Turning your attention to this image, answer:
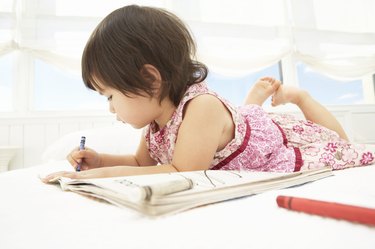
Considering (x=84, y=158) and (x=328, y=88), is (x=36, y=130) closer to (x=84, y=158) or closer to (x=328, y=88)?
(x=84, y=158)

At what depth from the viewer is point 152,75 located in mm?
750

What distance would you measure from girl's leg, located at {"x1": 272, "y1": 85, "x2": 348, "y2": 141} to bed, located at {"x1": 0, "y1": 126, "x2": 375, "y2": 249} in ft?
2.80

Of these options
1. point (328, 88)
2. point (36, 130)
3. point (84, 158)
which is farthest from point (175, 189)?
point (328, 88)

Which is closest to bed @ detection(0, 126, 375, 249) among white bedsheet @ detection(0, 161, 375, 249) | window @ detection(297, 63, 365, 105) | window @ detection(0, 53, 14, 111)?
white bedsheet @ detection(0, 161, 375, 249)

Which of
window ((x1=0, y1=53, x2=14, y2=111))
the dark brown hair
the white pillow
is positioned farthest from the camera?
window ((x1=0, y1=53, x2=14, y2=111))

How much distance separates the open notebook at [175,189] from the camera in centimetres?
30

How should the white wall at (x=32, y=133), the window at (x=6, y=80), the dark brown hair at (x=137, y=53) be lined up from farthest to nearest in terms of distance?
the window at (x=6, y=80), the white wall at (x=32, y=133), the dark brown hair at (x=137, y=53)

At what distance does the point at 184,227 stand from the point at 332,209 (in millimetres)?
142

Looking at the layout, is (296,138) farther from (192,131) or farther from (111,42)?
(111,42)

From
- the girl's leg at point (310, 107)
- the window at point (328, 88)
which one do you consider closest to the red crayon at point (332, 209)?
the girl's leg at point (310, 107)

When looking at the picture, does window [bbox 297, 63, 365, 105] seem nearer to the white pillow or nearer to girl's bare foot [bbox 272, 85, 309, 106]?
girl's bare foot [bbox 272, 85, 309, 106]

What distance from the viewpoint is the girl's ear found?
2.44 ft

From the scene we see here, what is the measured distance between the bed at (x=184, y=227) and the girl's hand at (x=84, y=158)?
43cm

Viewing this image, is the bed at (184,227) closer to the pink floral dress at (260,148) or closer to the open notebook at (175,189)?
the open notebook at (175,189)
